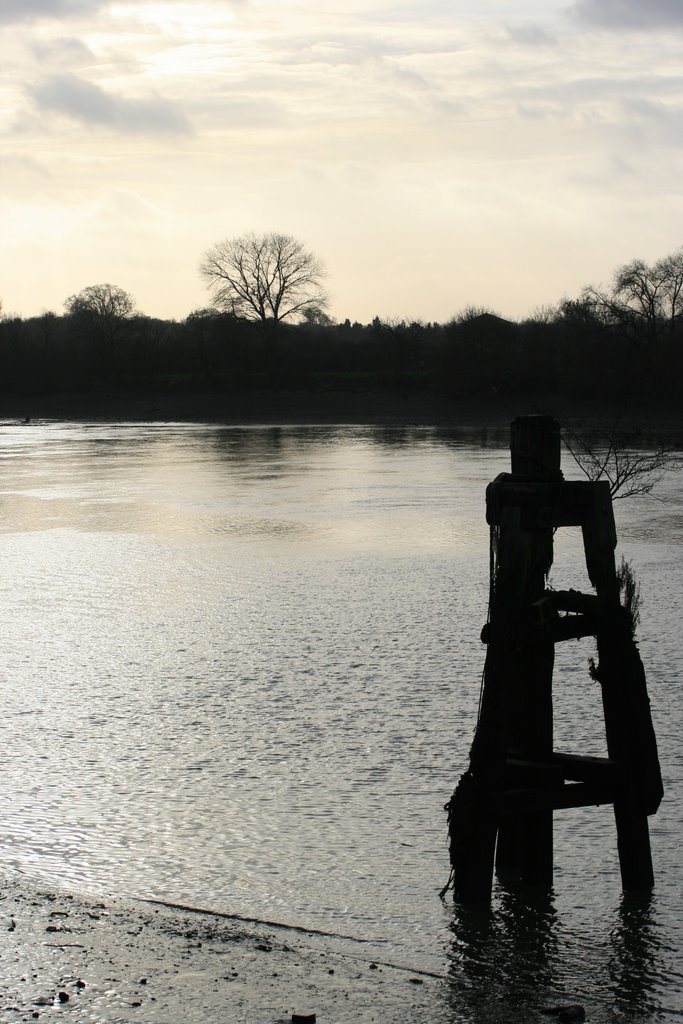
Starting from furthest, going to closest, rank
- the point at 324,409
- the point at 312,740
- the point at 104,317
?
the point at 104,317 → the point at 324,409 → the point at 312,740

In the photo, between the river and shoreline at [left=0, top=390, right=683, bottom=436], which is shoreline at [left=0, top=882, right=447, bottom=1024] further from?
shoreline at [left=0, top=390, right=683, bottom=436]

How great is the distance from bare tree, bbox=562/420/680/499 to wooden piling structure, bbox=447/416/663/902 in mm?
15924

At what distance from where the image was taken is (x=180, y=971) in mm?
5055

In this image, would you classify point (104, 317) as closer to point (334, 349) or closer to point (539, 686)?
point (334, 349)

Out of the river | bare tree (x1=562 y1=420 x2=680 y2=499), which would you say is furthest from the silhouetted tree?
the river

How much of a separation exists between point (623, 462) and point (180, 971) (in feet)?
87.4

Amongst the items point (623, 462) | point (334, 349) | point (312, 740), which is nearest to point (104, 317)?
point (334, 349)

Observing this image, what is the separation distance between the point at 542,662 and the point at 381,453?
106 feet

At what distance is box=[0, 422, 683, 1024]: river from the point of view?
5641mm

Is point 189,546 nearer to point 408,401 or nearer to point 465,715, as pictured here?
point 465,715

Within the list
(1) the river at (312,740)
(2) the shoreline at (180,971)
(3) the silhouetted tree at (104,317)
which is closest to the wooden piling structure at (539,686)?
(1) the river at (312,740)

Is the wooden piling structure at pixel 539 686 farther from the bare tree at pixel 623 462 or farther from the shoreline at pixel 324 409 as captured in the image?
the shoreline at pixel 324 409


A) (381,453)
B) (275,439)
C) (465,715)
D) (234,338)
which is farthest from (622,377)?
(465,715)

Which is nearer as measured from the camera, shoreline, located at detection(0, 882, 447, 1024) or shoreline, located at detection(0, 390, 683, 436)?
shoreline, located at detection(0, 882, 447, 1024)
